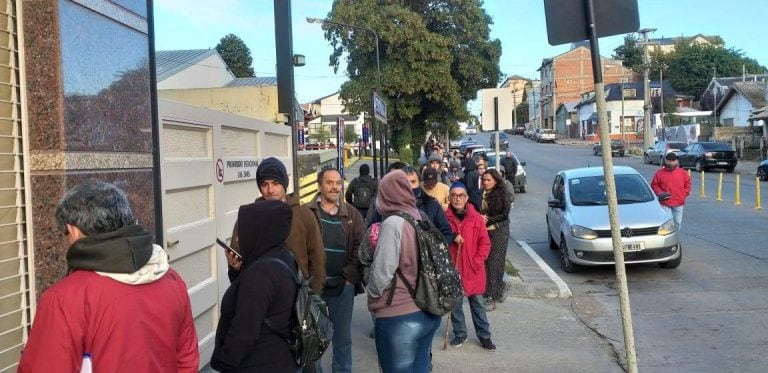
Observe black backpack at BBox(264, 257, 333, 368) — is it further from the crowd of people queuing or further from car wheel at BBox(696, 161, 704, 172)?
car wheel at BBox(696, 161, 704, 172)

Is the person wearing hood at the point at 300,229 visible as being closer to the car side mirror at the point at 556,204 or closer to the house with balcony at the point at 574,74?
the car side mirror at the point at 556,204

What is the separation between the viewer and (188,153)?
497cm

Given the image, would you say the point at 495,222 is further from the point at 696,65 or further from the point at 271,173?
the point at 696,65

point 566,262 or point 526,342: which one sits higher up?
point 566,262

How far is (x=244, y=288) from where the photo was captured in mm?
2934

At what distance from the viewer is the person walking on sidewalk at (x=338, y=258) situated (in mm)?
5020

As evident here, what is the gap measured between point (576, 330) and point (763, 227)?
8990 millimetres

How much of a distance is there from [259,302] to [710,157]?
3530 cm

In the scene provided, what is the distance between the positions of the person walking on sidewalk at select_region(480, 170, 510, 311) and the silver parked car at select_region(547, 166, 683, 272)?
97.6 inches

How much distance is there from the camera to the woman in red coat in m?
6.34

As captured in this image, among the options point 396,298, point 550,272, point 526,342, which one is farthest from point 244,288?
point 550,272

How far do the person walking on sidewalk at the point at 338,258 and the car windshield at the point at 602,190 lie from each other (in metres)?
6.57

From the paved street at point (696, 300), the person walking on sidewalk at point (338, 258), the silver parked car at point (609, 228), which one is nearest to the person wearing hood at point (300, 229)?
the person walking on sidewalk at point (338, 258)

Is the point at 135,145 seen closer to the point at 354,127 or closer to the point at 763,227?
the point at 763,227
